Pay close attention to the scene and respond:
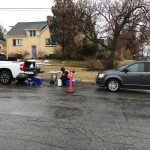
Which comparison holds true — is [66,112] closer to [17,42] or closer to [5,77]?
[5,77]

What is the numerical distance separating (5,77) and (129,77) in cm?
672

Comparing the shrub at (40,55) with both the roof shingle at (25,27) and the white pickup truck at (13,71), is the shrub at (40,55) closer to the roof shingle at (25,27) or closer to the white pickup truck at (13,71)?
the roof shingle at (25,27)

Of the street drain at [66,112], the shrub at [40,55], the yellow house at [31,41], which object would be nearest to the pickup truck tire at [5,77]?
the street drain at [66,112]

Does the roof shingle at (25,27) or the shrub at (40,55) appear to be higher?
the roof shingle at (25,27)

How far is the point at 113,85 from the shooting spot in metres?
15.7

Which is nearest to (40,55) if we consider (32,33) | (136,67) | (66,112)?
(32,33)

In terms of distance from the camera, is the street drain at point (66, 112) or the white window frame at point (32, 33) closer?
the street drain at point (66, 112)

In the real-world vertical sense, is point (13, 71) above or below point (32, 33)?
below

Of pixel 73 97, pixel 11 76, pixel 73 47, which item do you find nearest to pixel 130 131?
pixel 73 97

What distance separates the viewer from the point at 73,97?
13.0 metres

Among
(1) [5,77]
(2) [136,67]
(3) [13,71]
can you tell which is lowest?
(1) [5,77]

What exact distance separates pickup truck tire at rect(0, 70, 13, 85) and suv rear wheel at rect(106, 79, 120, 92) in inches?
213

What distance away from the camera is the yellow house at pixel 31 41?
5431 centimetres

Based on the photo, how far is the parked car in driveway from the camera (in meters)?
15.4
